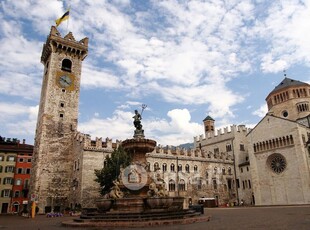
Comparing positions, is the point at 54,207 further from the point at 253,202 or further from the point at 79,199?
the point at 253,202

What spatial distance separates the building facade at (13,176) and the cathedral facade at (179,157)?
12.5 m

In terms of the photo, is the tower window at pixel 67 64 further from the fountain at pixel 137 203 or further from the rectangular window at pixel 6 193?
the fountain at pixel 137 203

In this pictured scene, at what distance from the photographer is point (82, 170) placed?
39.2m

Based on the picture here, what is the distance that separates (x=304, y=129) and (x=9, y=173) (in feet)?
184

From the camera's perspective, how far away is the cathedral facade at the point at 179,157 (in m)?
41.2

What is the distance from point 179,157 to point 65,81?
25.4 m

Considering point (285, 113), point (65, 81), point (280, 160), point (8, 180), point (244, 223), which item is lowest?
point (244, 223)

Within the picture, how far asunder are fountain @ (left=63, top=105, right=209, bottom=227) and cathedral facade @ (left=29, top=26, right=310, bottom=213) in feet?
71.9

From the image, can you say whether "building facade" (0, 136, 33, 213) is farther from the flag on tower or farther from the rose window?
the rose window

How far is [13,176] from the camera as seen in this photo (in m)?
53.7

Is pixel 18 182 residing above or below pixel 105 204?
above

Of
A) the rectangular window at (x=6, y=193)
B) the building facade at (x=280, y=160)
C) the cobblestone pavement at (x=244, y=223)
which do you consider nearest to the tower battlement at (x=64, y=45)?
the rectangular window at (x=6, y=193)

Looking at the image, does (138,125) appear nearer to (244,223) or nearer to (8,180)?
(244,223)

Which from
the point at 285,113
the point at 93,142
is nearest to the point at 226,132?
the point at 285,113
